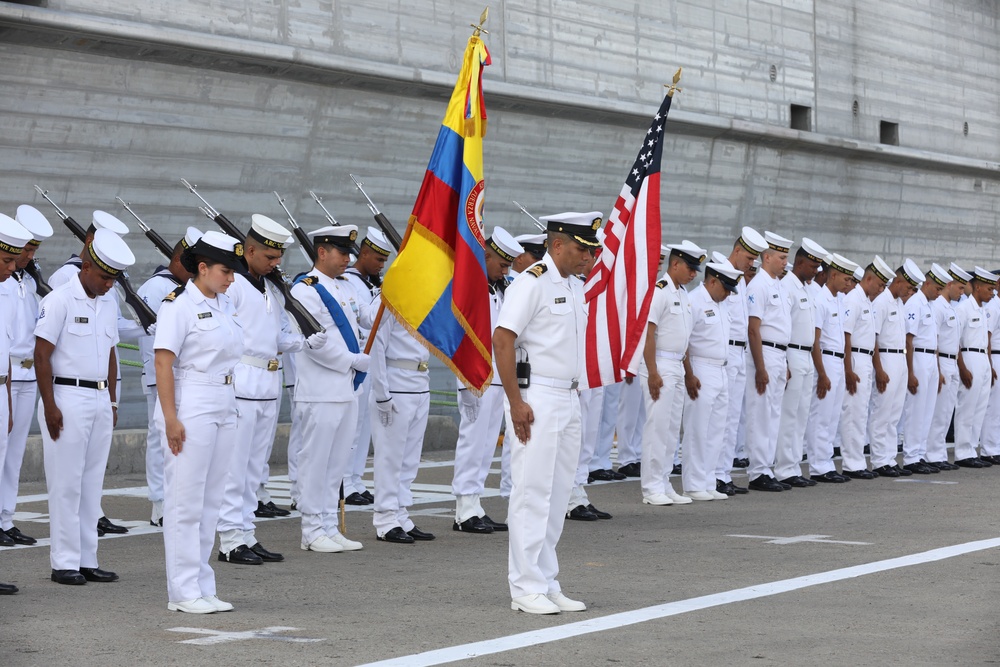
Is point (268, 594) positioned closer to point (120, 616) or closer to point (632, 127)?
point (120, 616)

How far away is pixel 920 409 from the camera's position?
15867 mm

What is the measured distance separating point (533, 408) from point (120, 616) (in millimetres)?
2290

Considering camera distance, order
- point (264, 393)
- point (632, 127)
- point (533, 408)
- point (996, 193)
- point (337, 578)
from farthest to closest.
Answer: point (996, 193) → point (632, 127) → point (264, 393) → point (337, 578) → point (533, 408)

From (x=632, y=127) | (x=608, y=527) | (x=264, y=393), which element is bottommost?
(x=608, y=527)

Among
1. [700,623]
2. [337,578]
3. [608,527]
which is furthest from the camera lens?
[608,527]

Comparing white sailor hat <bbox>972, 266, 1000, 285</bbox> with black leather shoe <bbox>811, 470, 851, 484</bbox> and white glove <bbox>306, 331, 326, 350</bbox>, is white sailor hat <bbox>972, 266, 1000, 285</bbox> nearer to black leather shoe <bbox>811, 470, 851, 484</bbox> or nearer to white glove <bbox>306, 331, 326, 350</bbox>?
black leather shoe <bbox>811, 470, 851, 484</bbox>

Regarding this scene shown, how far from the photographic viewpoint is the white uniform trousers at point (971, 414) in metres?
16.6

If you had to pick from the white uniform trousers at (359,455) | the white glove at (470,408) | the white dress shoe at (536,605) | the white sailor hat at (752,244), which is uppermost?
the white sailor hat at (752,244)

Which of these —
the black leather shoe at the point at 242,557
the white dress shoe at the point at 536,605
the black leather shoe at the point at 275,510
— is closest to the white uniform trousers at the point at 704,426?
the black leather shoe at the point at 275,510

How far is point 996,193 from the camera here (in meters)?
30.0

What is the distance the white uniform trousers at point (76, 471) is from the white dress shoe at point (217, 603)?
1167 mm

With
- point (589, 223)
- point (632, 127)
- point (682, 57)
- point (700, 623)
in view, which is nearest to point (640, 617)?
point (700, 623)

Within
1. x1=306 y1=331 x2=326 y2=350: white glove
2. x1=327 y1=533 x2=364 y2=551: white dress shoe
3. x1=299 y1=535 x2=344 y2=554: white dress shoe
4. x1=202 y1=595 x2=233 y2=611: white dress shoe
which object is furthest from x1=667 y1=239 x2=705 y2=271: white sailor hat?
x1=202 y1=595 x2=233 y2=611: white dress shoe

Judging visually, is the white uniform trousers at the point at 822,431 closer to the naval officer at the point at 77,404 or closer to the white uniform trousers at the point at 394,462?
the white uniform trousers at the point at 394,462
